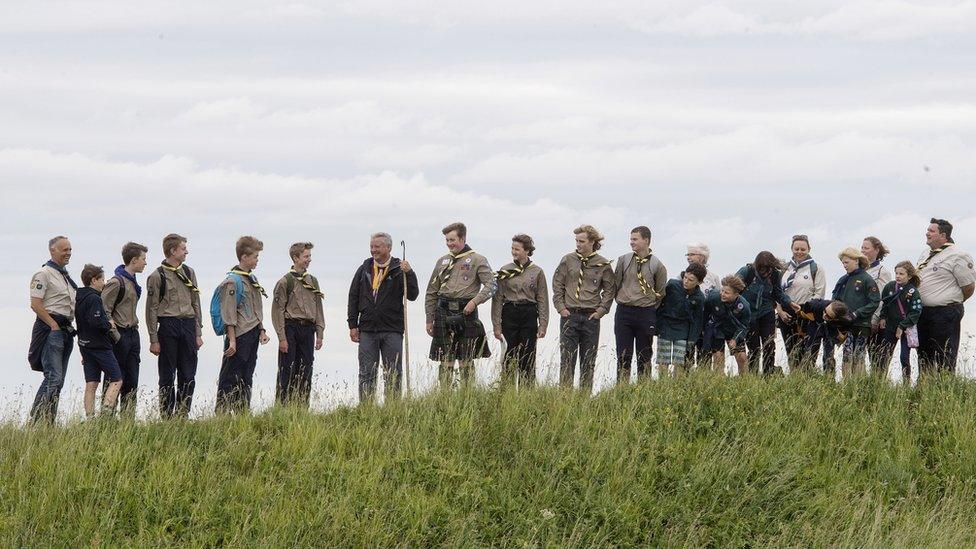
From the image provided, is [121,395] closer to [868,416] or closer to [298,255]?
[298,255]

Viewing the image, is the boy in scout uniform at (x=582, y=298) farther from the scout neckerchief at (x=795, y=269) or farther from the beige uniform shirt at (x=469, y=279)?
the scout neckerchief at (x=795, y=269)

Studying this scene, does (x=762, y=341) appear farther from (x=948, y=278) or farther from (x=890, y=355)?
(x=948, y=278)

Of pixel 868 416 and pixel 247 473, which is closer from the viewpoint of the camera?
pixel 247 473

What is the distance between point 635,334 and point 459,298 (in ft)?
8.44

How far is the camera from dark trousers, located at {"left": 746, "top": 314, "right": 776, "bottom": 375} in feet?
58.9

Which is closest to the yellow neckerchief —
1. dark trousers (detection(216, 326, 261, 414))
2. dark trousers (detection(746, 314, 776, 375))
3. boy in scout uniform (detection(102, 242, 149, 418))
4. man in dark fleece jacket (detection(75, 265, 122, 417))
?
dark trousers (detection(216, 326, 261, 414))

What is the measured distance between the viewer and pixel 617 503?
1311cm

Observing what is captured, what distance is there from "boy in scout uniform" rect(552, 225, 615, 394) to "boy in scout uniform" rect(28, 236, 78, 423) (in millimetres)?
6478

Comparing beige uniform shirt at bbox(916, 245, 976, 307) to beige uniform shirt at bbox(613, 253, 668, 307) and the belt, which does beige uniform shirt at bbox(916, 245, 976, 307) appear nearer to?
beige uniform shirt at bbox(613, 253, 668, 307)

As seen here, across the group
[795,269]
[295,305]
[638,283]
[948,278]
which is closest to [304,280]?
[295,305]

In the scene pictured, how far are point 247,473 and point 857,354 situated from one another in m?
9.08

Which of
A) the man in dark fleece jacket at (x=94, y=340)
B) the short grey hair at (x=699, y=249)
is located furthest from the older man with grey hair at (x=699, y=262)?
the man in dark fleece jacket at (x=94, y=340)

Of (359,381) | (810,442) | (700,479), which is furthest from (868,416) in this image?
(359,381)

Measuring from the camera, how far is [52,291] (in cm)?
1552
